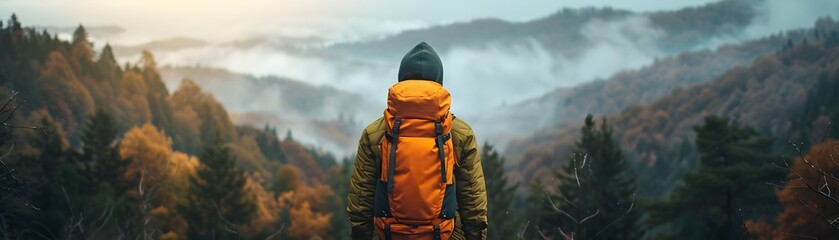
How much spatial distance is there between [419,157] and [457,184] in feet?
1.54

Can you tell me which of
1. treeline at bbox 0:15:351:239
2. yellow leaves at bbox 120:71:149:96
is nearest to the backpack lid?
treeline at bbox 0:15:351:239

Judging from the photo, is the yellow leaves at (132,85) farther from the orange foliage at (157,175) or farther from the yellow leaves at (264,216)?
the orange foliage at (157,175)

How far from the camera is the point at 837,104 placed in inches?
3187

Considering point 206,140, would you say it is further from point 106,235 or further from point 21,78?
point 106,235

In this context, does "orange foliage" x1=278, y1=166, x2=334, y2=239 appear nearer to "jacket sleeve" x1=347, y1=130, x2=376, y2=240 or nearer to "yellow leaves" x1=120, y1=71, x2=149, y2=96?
"jacket sleeve" x1=347, y1=130, x2=376, y2=240

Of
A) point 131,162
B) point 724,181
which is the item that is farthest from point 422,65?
point 131,162

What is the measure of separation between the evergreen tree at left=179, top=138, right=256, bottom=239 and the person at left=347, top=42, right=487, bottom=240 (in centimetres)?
2913

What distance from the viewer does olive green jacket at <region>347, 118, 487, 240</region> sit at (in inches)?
219

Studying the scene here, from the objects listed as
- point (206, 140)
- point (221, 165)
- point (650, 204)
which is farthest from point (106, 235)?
point (206, 140)

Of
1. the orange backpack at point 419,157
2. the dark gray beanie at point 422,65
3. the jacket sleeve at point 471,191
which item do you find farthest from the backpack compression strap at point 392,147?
the jacket sleeve at point 471,191

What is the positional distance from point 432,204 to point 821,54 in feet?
590

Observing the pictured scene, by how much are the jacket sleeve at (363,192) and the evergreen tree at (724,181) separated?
760 inches

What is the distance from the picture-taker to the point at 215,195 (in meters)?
35.4

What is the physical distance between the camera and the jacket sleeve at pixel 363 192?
18.5 feet
